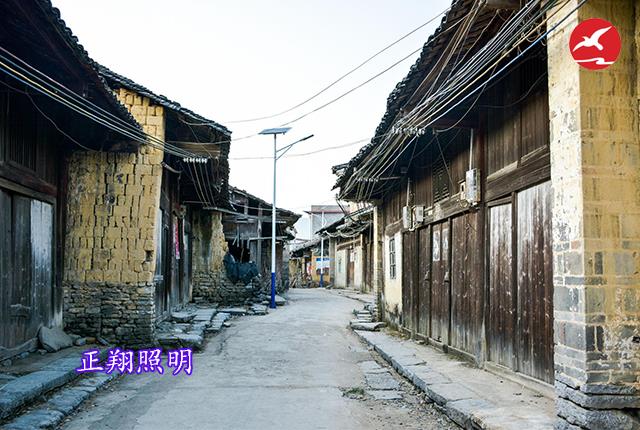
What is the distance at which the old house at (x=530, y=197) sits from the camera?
4.56 metres

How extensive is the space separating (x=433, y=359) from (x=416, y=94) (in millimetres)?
4122

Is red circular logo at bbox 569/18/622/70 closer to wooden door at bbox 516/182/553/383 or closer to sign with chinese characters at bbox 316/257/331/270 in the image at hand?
wooden door at bbox 516/182/553/383

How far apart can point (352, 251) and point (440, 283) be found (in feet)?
78.3

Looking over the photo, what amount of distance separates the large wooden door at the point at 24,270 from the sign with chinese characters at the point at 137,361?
0.94 metres

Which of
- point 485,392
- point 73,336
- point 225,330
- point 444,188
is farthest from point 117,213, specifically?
point 485,392

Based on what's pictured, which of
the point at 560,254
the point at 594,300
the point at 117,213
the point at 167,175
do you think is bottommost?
the point at 594,300

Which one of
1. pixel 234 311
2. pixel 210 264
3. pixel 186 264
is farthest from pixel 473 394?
pixel 210 264

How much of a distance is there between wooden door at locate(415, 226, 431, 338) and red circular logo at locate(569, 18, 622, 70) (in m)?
6.51

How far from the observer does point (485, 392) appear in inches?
255

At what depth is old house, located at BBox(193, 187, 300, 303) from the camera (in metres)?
20.0

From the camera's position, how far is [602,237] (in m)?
4.59

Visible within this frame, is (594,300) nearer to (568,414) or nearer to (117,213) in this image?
(568,414)

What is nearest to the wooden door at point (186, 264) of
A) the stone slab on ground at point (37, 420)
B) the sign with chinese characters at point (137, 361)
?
the sign with chinese characters at point (137, 361)

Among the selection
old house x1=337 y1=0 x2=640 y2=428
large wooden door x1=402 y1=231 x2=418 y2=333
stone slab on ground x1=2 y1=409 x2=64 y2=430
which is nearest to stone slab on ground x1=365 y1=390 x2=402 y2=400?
old house x1=337 y1=0 x2=640 y2=428
